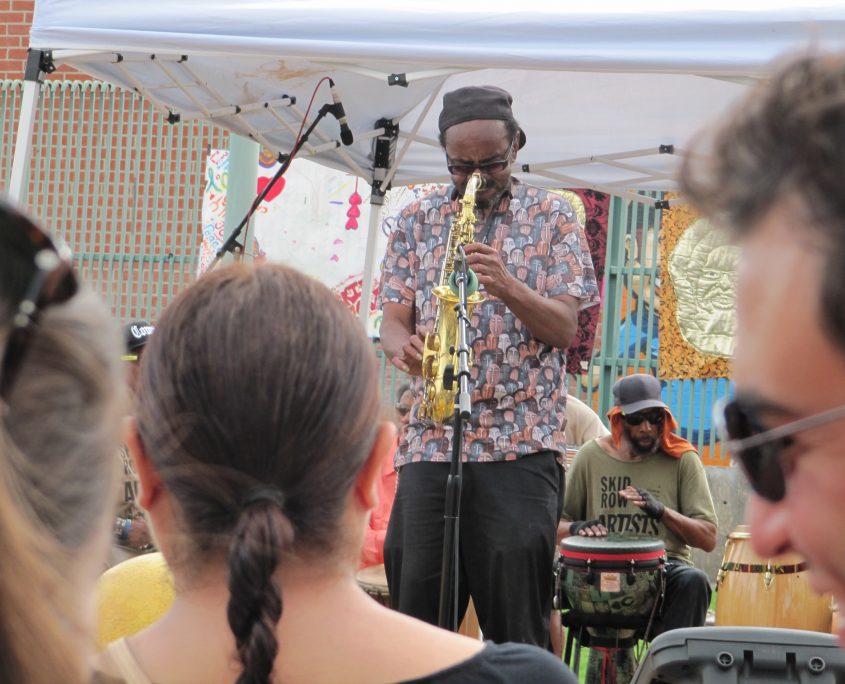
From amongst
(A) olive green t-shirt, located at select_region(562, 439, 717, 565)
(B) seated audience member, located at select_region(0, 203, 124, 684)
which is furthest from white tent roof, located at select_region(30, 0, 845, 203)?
(B) seated audience member, located at select_region(0, 203, 124, 684)

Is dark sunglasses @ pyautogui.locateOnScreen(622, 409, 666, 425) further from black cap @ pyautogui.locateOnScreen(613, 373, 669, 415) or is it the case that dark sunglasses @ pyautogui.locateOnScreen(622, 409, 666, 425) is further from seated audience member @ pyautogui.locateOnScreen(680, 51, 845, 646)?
seated audience member @ pyautogui.locateOnScreen(680, 51, 845, 646)

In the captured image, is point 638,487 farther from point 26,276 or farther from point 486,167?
point 26,276

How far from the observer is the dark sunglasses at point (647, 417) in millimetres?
6312

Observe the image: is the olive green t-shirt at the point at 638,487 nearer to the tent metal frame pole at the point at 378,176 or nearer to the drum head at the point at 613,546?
the drum head at the point at 613,546

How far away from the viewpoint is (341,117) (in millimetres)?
5473

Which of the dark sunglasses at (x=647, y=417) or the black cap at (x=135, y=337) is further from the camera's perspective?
the dark sunglasses at (x=647, y=417)

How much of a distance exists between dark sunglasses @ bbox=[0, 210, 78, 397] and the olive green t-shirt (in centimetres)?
533

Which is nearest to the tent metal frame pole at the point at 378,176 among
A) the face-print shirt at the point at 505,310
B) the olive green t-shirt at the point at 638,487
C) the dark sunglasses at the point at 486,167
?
the olive green t-shirt at the point at 638,487

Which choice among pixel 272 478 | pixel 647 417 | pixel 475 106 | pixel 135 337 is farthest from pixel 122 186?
pixel 272 478

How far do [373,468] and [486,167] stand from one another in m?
2.58

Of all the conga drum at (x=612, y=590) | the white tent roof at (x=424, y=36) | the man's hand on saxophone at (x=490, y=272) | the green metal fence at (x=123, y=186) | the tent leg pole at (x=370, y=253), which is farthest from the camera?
the green metal fence at (x=123, y=186)

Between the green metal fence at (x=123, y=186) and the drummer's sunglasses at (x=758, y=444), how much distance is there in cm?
987

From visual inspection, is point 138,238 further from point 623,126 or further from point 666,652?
point 666,652

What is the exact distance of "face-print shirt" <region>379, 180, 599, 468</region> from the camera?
390 cm
